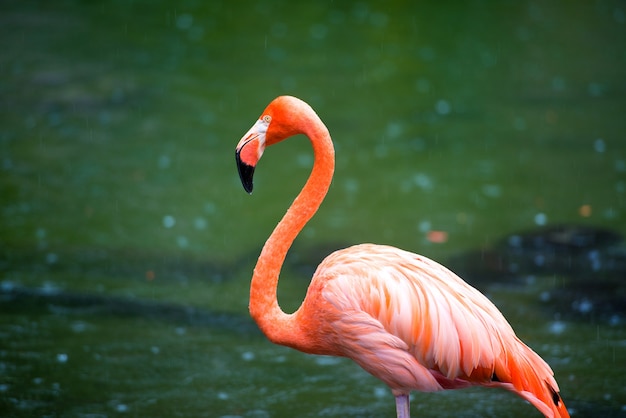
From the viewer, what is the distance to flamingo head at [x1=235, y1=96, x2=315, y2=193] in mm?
4039

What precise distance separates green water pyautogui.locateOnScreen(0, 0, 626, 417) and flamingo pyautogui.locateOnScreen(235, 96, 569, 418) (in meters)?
0.98

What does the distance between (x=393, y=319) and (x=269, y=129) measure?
1.04 metres

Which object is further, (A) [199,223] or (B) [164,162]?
(B) [164,162]

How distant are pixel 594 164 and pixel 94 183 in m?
4.58

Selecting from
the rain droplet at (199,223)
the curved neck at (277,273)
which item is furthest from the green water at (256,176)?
the curved neck at (277,273)

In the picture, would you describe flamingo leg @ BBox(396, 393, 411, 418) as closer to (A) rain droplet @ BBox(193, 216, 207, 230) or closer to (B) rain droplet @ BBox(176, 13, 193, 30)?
(A) rain droplet @ BBox(193, 216, 207, 230)

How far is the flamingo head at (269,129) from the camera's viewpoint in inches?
159

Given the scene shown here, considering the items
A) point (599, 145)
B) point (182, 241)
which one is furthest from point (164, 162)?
point (599, 145)

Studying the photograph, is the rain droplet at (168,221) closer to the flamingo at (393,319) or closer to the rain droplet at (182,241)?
the rain droplet at (182,241)

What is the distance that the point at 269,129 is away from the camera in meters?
4.12

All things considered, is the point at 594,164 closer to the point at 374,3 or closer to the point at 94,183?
the point at 94,183

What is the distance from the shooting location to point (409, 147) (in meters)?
8.81

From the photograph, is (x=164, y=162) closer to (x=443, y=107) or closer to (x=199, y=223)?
(x=199, y=223)

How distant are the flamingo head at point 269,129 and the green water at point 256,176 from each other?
1.55 meters
